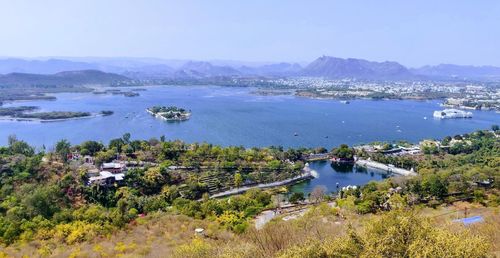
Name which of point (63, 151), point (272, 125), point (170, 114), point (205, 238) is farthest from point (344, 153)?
point (170, 114)

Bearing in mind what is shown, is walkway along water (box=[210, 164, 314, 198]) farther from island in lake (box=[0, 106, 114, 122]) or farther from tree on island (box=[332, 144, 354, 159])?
island in lake (box=[0, 106, 114, 122])

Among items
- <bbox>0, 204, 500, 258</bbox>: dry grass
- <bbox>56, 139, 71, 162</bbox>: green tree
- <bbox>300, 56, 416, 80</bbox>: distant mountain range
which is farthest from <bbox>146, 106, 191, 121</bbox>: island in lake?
<bbox>300, 56, 416, 80</bbox>: distant mountain range

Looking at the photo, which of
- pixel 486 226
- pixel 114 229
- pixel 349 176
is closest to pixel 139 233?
pixel 114 229

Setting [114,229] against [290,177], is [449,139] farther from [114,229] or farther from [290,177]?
[114,229]

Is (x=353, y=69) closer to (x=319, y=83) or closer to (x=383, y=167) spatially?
(x=319, y=83)

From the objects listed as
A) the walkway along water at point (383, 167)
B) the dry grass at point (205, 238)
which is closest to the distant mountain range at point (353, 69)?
the walkway along water at point (383, 167)

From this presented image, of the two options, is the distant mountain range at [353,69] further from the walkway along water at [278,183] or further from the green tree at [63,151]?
the green tree at [63,151]
